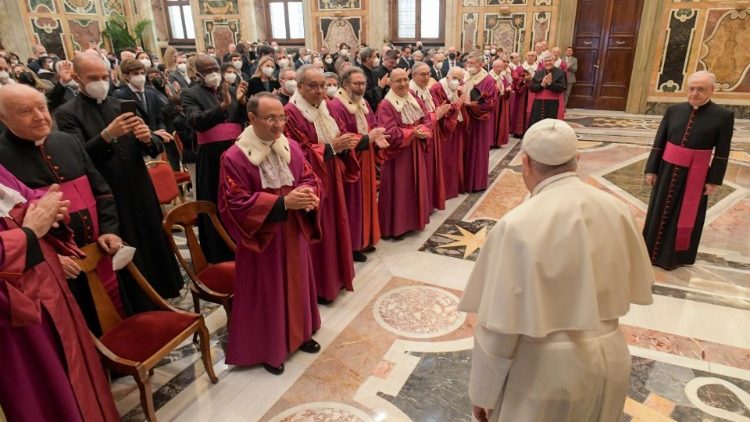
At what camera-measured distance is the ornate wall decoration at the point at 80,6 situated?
1465 centimetres

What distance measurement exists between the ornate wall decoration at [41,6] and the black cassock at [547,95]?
Result: 46.7ft

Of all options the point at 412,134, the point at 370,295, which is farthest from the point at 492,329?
the point at 412,134

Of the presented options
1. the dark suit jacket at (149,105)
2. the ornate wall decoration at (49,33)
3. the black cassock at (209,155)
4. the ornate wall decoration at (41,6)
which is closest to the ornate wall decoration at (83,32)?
the ornate wall decoration at (49,33)

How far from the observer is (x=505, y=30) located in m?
14.3

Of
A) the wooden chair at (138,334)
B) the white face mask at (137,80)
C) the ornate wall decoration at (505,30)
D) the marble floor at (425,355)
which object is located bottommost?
the marble floor at (425,355)

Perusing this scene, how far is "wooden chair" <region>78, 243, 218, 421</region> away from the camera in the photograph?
2498 mm

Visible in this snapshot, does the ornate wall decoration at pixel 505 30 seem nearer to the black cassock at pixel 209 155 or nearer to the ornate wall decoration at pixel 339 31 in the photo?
the ornate wall decoration at pixel 339 31

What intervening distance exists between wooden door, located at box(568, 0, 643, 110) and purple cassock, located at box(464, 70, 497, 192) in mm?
8848

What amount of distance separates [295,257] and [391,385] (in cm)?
109

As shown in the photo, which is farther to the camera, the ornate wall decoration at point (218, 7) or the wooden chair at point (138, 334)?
the ornate wall decoration at point (218, 7)

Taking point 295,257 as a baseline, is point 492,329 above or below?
above

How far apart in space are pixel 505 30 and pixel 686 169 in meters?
11.1

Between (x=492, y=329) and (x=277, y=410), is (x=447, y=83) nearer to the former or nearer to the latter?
(x=277, y=410)

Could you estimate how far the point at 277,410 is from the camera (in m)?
2.95
